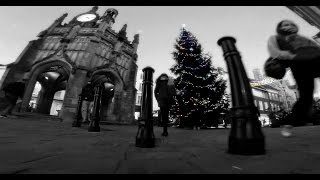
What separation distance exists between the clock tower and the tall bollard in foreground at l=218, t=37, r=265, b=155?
13455 millimetres

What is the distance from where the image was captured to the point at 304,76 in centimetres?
250

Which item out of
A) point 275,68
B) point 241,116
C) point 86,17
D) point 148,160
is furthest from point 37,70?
point 241,116

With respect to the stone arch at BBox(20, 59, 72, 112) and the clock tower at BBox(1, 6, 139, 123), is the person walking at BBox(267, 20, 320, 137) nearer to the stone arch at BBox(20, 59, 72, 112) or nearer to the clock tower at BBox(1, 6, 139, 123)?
the clock tower at BBox(1, 6, 139, 123)

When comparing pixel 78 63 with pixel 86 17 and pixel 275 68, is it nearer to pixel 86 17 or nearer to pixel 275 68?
pixel 86 17

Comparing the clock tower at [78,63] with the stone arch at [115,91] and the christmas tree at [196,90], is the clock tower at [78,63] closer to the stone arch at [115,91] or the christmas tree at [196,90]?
the stone arch at [115,91]

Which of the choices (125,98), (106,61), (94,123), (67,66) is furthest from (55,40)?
(94,123)

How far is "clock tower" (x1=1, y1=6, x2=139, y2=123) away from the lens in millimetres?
14984

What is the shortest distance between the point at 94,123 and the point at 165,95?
7.16ft

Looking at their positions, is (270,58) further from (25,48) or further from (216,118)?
(25,48)

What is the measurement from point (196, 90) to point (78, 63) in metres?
9.65

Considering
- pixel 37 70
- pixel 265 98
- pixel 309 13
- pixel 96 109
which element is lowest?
pixel 96 109

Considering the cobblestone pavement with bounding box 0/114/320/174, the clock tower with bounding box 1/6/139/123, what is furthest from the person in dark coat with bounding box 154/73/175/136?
the clock tower with bounding box 1/6/139/123

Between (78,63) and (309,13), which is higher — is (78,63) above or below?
below

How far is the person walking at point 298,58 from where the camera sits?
2.36m
